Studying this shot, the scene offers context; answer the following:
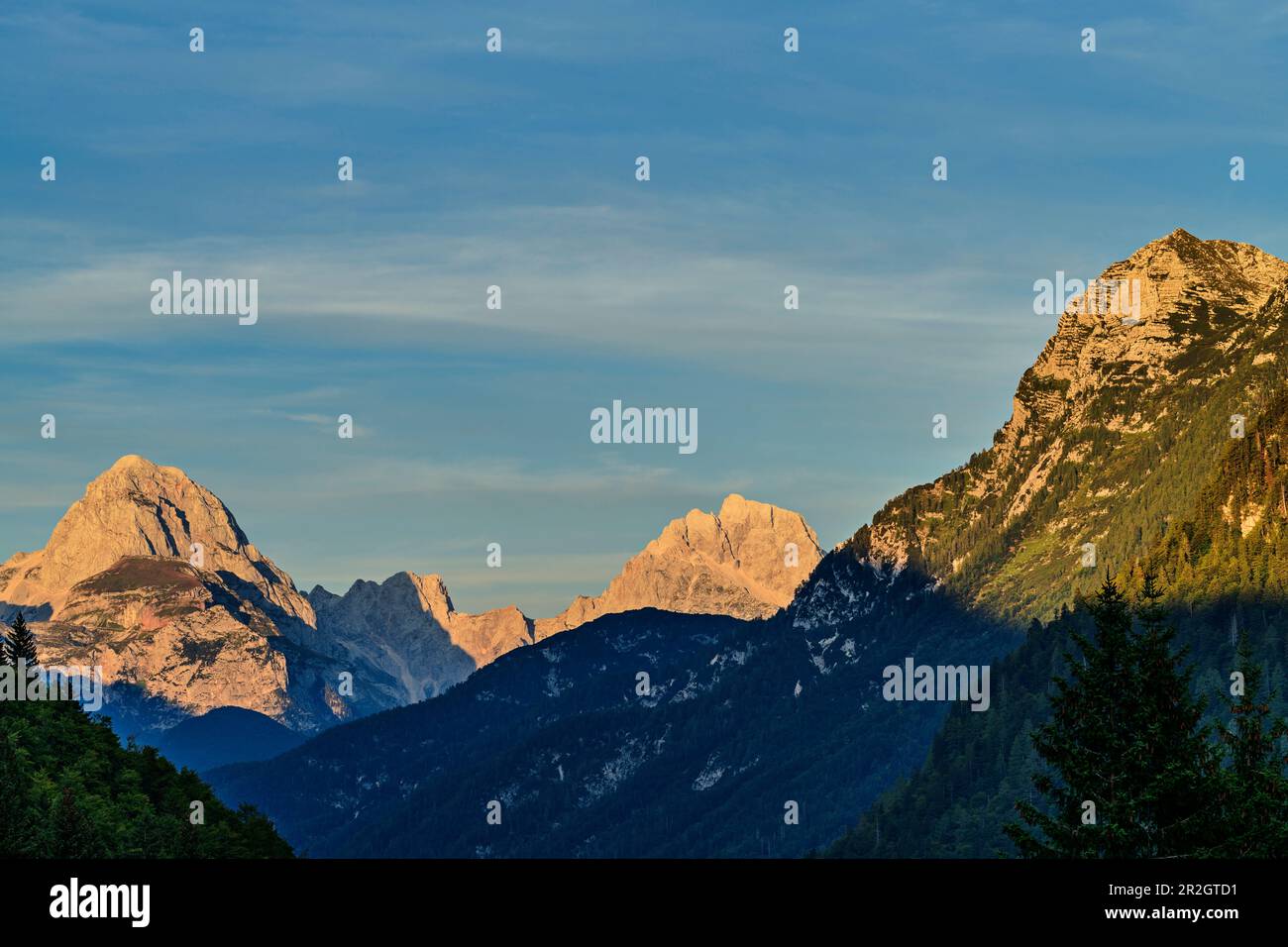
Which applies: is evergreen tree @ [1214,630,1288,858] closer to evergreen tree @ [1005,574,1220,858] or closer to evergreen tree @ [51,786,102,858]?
evergreen tree @ [1005,574,1220,858]

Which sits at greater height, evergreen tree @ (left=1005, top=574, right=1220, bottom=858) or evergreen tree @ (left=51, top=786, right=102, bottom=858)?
evergreen tree @ (left=1005, top=574, right=1220, bottom=858)

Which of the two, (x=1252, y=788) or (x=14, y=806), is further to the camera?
(x=14, y=806)

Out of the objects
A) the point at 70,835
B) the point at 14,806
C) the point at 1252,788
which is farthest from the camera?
the point at 14,806

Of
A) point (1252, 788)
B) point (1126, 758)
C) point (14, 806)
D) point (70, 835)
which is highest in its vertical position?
point (1126, 758)

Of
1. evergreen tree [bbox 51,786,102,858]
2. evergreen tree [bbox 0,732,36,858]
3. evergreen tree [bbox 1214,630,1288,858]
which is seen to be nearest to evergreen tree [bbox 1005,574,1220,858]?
evergreen tree [bbox 1214,630,1288,858]

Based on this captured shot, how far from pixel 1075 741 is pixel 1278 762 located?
1203 centimetres

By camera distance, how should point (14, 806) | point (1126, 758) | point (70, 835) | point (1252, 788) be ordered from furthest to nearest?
point (14, 806) → point (70, 835) → point (1252, 788) → point (1126, 758)

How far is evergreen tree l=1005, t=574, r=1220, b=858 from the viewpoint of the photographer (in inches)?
2808

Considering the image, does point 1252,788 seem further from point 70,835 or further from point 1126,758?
point 70,835

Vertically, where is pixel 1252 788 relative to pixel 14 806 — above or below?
above

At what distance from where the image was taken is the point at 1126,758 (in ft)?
237

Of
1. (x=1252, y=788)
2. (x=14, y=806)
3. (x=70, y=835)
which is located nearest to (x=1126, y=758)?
(x=1252, y=788)
